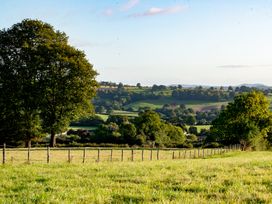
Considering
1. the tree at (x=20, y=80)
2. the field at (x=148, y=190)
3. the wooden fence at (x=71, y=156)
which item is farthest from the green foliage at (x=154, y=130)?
the field at (x=148, y=190)

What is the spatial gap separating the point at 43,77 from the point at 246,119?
1686 inches

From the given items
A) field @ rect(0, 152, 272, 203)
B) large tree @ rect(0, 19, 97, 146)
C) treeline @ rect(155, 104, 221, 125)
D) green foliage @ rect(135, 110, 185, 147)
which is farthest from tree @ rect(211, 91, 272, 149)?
treeline @ rect(155, 104, 221, 125)

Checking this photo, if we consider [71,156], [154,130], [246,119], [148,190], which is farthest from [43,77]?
[154,130]

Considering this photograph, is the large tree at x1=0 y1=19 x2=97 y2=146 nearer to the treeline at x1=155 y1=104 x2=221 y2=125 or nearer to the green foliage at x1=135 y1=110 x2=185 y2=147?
the green foliage at x1=135 y1=110 x2=185 y2=147

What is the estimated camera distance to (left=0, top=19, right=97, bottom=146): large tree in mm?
54812

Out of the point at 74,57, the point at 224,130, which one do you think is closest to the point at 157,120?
the point at 224,130

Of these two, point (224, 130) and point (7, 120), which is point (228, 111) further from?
point (7, 120)

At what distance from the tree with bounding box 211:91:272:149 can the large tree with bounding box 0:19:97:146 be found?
1344 inches

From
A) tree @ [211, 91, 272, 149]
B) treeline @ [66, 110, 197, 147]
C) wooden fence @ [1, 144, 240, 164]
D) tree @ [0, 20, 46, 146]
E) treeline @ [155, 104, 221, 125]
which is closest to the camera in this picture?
wooden fence @ [1, 144, 240, 164]

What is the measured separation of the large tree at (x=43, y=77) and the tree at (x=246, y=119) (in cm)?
3413

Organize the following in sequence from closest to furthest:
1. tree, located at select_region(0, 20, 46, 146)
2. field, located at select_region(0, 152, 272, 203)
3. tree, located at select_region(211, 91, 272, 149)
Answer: field, located at select_region(0, 152, 272, 203) < tree, located at select_region(0, 20, 46, 146) < tree, located at select_region(211, 91, 272, 149)

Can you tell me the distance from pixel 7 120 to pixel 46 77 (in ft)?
26.9

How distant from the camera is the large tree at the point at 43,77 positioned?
54812mm

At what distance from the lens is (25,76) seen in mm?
55156
